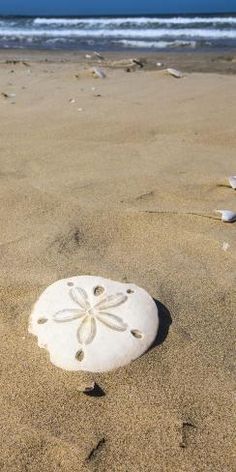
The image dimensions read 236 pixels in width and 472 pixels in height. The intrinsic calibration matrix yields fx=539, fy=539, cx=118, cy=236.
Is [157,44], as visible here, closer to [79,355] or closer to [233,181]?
[233,181]

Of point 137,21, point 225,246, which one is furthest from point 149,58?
point 137,21

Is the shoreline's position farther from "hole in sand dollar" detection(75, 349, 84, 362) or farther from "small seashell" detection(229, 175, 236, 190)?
"hole in sand dollar" detection(75, 349, 84, 362)

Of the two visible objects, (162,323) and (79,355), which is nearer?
(79,355)

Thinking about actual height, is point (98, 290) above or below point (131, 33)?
above

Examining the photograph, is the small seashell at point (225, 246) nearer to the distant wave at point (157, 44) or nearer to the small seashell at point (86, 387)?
the small seashell at point (86, 387)

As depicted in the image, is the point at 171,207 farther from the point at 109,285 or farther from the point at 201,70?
the point at 201,70
